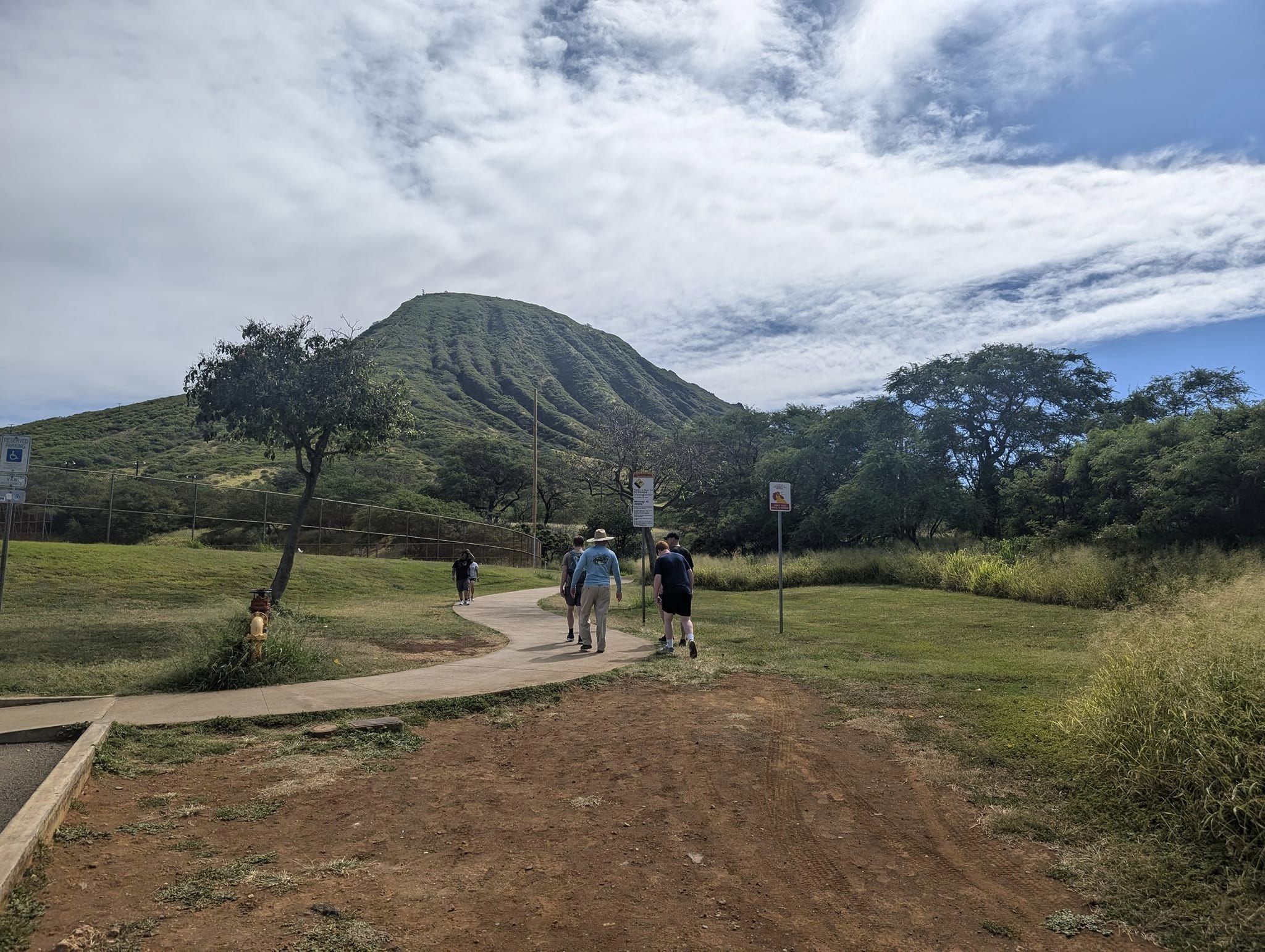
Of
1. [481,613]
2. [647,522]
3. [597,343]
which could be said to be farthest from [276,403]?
[597,343]

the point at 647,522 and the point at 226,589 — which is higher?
the point at 647,522

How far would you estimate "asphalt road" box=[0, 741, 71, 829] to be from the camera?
4.49m

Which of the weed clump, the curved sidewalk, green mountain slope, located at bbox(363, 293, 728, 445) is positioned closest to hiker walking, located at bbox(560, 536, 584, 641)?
the curved sidewalk

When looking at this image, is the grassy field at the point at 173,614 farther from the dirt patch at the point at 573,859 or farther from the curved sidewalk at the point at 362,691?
the dirt patch at the point at 573,859

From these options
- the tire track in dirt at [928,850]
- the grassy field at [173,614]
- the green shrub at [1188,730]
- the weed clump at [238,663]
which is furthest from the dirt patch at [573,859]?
the grassy field at [173,614]

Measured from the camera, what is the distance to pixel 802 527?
33562 millimetres

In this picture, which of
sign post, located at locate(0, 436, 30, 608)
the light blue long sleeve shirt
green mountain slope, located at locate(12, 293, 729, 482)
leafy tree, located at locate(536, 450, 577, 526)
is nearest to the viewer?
the light blue long sleeve shirt

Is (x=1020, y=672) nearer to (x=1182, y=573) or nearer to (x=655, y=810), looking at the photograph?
(x=655, y=810)

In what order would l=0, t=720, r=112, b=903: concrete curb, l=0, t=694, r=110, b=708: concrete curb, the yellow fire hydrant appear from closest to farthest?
l=0, t=720, r=112, b=903: concrete curb, l=0, t=694, r=110, b=708: concrete curb, the yellow fire hydrant

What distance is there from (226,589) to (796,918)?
62.7ft

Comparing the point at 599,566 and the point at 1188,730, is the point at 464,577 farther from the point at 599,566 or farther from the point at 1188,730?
the point at 1188,730

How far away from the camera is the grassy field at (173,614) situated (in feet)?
28.4

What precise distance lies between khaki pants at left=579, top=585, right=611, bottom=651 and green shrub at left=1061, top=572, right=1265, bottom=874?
6.10m

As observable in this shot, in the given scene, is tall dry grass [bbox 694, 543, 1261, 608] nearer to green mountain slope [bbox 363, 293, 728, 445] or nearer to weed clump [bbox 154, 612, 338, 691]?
weed clump [bbox 154, 612, 338, 691]
